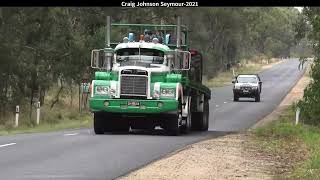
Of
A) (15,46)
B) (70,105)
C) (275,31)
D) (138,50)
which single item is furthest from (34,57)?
(275,31)

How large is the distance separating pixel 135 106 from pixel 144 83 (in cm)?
75

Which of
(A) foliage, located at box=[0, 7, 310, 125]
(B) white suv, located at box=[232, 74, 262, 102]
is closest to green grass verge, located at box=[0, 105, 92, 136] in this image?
(A) foliage, located at box=[0, 7, 310, 125]

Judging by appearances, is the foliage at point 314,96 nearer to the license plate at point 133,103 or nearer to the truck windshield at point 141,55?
the truck windshield at point 141,55

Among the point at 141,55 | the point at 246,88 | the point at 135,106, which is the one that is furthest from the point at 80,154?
the point at 246,88

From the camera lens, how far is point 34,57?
36.1 meters

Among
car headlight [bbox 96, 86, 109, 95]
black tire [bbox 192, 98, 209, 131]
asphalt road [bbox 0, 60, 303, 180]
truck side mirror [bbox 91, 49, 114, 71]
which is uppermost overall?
truck side mirror [bbox 91, 49, 114, 71]

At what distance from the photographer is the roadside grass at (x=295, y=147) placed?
45.2 feet

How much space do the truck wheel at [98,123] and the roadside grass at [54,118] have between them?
5.32 metres

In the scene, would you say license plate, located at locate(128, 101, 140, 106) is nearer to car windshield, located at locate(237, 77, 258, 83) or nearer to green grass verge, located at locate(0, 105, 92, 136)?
green grass verge, located at locate(0, 105, 92, 136)

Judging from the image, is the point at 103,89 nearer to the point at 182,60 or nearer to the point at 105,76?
the point at 105,76

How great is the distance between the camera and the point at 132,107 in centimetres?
2164

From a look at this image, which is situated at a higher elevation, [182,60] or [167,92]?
[182,60]

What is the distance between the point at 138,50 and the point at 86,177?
1072 centimetres

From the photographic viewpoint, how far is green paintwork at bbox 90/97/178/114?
21.4 m
